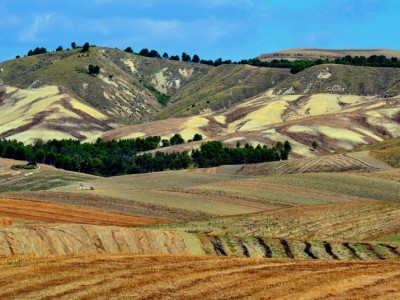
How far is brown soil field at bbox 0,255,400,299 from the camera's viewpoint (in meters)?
32.7

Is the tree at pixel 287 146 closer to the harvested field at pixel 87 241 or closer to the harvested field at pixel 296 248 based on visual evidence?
the harvested field at pixel 296 248

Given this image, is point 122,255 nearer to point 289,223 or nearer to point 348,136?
point 289,223

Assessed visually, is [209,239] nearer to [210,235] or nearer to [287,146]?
[210,235]

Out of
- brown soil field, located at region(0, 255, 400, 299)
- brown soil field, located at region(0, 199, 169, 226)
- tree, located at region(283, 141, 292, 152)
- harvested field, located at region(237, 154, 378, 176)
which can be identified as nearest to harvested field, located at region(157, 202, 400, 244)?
brown soil field, located at region(0, 199, 169, 226)

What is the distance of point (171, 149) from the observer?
189 meters

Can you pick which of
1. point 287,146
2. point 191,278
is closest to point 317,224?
point 191,278

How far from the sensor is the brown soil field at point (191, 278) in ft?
107

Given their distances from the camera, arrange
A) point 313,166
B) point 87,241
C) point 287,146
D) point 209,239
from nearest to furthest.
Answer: point 87,241, point 209,239, point 313,166, point 287,146

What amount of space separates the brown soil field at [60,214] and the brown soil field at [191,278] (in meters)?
28.6

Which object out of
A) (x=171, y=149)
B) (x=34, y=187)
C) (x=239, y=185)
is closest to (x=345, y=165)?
(x=239, y=185)

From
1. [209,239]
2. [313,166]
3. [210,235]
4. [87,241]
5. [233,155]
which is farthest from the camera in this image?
[233,155]

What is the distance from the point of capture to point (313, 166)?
417ft

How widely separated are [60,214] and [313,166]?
6168 cm

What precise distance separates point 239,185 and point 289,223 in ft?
93.3
